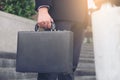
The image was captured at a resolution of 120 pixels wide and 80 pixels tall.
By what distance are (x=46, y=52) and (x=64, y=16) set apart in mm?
440

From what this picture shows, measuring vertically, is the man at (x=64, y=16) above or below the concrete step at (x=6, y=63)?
above

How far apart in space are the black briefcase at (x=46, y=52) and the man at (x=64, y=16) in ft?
0.46

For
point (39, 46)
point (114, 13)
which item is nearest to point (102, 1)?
point (114, 13)

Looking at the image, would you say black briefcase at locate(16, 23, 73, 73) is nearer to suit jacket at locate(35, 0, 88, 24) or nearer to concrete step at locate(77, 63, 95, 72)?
suit jacket at locate(35, 0, 88, 24)

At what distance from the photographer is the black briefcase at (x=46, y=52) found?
9.02ft

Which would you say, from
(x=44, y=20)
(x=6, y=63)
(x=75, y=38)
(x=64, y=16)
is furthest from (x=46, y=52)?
(x=6, y=63)

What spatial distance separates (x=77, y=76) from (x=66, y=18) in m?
3.29

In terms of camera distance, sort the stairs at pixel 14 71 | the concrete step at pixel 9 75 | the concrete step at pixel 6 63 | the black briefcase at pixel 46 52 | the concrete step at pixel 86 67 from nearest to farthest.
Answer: the black briefcase at pixel 46 52
the concrete step at pixel 9 75
the stairs at pixel 14 71
the concrete step at pixel 6 63
the concrete step at pixel 86 67

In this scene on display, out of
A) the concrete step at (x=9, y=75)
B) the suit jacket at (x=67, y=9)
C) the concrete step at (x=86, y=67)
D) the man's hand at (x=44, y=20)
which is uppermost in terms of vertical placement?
the suit jacket at (x=67, y=9)

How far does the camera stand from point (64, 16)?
121 inches

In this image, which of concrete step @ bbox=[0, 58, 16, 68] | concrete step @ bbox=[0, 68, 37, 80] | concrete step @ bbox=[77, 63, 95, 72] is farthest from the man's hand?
concrete step @ bbox=[77, 63, 95, 72]

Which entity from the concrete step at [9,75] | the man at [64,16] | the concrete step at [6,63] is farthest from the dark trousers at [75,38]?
the concrete step at [6,63]

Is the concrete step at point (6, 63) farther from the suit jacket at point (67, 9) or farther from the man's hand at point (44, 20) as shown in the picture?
the man's hand at point (44, 20)

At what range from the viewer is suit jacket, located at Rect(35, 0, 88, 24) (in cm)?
305
